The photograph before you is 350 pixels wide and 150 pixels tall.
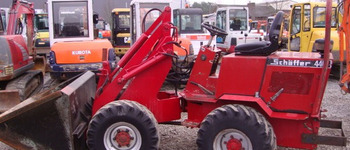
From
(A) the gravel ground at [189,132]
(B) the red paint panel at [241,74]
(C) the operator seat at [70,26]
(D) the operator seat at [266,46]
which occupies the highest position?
(C) the operator seat at [70,26]

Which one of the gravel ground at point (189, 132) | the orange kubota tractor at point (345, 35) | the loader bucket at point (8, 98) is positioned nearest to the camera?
the gravel ground at point (189, 132)

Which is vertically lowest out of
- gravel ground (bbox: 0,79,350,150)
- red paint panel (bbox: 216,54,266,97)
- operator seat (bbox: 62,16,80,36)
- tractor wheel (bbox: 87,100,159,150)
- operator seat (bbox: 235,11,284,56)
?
gravel ground (bbox: 0,79,350,150)

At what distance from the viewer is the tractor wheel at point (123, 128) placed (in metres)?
3.89

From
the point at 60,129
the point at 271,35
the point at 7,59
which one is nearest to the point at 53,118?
the point at 60,129

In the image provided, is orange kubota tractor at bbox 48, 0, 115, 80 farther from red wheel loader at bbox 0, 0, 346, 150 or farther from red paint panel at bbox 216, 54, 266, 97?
red paint panel at bbox 216, 54, 266, 97

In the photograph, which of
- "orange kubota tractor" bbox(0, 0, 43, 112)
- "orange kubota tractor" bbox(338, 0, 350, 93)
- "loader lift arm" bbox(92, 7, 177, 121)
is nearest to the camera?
"loader lift arm" bbox(92, 7, 177, 121)

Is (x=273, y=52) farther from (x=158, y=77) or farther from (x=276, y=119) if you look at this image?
(x=158, y=77)

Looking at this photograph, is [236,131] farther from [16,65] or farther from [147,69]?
[16,65]

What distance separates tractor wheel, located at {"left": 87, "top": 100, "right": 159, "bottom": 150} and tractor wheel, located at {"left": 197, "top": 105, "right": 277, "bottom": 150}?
22.6 inches

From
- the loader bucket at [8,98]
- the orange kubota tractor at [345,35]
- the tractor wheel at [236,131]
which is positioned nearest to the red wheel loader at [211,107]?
the tractor wheel at [236,131]

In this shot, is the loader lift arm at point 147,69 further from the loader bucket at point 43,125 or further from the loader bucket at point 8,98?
the loader bucket at point 8,98

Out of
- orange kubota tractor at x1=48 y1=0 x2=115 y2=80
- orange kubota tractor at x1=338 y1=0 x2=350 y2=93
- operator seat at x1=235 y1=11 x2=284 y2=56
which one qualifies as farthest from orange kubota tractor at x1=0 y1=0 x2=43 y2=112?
orange kubota tractor at x1=338 y1=0 x2=350 y2=93

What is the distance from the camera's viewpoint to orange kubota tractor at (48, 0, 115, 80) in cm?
818

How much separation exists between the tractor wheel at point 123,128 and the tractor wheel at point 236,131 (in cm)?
57
